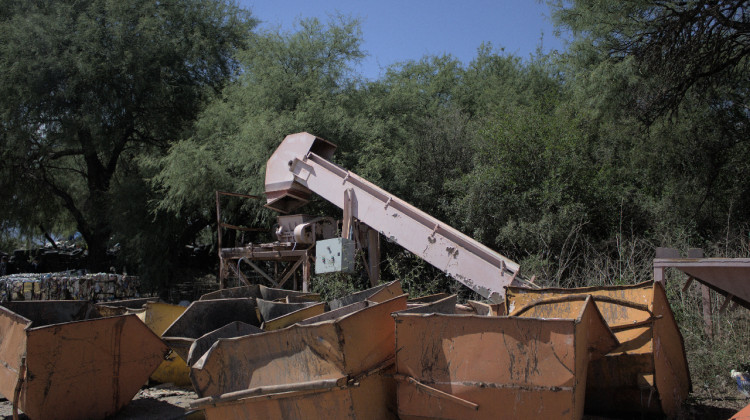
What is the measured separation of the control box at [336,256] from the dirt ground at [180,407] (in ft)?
13.9

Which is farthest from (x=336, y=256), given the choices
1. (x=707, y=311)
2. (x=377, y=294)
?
(x=707, y=311)

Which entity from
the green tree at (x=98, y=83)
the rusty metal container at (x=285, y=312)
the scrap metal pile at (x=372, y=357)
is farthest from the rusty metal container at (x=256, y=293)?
the green tree at (x=98, y=83)

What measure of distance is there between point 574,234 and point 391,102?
7.39 metres

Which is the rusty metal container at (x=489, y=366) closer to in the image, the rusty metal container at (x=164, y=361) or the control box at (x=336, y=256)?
the rusty metal container at (x=164, y=361)

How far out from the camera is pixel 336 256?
36.2 ft

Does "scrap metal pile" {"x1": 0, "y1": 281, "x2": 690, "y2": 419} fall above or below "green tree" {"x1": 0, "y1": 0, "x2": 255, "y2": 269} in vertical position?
below

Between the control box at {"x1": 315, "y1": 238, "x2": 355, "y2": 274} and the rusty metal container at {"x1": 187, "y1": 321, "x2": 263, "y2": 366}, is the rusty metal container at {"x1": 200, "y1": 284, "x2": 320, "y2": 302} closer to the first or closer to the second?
the rusty metal container at {"x1": 187, "y1": 321, "x2": 263, "y2": 366}

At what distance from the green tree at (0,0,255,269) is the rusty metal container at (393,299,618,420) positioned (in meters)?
16.0

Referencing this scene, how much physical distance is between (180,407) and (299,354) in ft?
8.57

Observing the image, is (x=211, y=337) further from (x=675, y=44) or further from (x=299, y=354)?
(x=675, y=44)

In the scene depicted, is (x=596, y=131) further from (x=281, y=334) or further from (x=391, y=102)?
(x=281, y=334)

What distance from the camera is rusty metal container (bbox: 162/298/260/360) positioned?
6.55 m

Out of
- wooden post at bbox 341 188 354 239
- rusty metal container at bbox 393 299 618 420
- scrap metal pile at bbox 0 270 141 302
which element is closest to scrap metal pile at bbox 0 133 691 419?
rusty metal container at bbox 393 299 618 420

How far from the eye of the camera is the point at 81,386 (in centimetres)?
578
